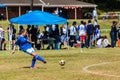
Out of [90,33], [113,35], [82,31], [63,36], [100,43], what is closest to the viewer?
[82,31]

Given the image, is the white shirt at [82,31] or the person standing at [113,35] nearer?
the white shirt at [82,31]

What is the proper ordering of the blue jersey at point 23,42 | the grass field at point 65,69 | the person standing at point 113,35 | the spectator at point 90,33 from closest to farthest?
the grass field at point 65,69, the blue jersey at point 23,42, the spectator at point 90,33, the person standing at point 113,35

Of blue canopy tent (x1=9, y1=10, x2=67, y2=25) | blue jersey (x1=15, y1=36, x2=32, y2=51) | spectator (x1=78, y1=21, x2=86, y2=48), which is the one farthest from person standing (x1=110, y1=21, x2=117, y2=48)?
blue jersey (x1=15, y1=36, x2=32, y2=51)

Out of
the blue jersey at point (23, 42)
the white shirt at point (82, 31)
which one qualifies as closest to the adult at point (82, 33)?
the white shirt at point (82, 31)

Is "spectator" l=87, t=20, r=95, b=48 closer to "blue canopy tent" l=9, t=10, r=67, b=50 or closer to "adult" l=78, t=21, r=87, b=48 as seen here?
"adult" l=78, t=21, r=87, b=48

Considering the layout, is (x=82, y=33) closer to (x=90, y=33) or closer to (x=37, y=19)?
(x=90, y=33)

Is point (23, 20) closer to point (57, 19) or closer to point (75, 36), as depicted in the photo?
point (57, 19)

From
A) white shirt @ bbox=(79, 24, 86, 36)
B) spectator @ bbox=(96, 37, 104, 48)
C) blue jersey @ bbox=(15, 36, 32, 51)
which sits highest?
blue jersey @ bbox=(15, 36, 32, 51)

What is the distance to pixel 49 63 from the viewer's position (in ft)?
71.5

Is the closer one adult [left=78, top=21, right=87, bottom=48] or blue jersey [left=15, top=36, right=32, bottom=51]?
A: blue jersey [left=15, top=36, right=32, bottom=51]

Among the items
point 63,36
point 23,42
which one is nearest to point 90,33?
point 63,36

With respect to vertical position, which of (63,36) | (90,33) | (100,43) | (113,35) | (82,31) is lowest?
(100,43)

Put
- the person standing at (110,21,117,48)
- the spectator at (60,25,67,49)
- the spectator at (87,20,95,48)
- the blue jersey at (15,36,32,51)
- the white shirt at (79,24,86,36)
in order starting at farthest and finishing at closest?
the spectator at (60,25,67,49) → the person standing at (110,21,117,48) → the spectator at (87,20,95,48) → the white shirt at (79,24,86,36) → the blue jersey at (15,36,32,51)

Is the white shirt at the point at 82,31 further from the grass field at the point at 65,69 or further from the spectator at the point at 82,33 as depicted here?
the grass field at the point at 65,69
